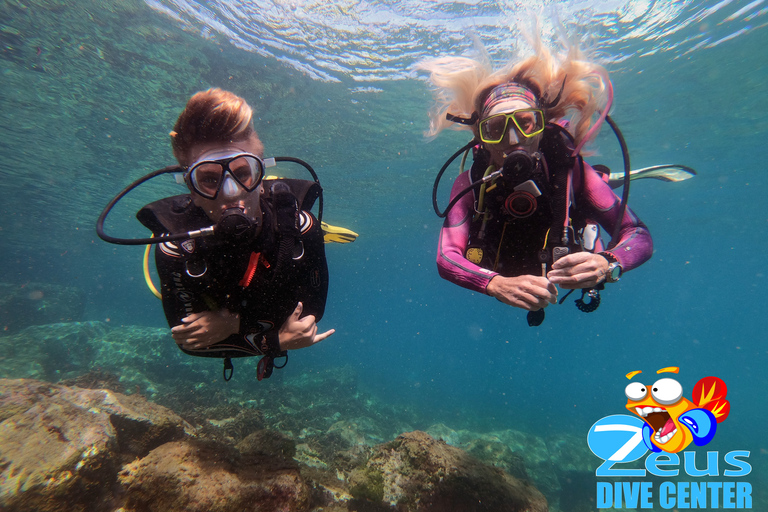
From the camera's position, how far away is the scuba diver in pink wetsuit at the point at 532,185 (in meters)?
2.91

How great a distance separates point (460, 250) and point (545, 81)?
202 cm

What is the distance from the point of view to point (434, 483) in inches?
154

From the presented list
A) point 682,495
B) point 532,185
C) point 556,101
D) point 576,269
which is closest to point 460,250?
point 532,185

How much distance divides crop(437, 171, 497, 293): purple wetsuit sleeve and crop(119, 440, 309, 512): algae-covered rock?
93.7 inches

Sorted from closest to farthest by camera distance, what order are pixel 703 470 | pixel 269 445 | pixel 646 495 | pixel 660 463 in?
pixel 269 445 < pixel 660 463 < pixel 703 470 < pixel 646 495

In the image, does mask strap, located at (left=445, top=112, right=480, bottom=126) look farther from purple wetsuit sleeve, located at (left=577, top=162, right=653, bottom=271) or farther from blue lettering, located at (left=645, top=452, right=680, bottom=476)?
blue lettering, located at (left=645, top=452, right=680, bottom=476)

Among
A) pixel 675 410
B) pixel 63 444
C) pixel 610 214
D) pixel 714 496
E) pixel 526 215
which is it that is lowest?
pixel 714 496

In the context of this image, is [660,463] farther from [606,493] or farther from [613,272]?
[613,272]

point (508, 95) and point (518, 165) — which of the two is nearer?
point (518, 165)

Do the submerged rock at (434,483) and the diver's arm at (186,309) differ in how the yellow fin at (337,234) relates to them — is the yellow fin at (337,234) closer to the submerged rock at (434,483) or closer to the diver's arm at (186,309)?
the diver's arm at (186,309)

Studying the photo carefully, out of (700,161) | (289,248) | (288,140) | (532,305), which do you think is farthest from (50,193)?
(700,161)

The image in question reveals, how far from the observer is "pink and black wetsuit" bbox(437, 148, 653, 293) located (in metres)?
2.85

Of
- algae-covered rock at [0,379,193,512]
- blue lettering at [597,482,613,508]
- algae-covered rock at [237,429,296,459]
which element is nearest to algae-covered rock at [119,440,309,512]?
algae-covered rock at [0,379,193,512]

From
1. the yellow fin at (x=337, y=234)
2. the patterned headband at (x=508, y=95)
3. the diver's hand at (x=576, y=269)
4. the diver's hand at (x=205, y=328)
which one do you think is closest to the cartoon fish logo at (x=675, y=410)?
the diver's hand at (x=576, y=269)
